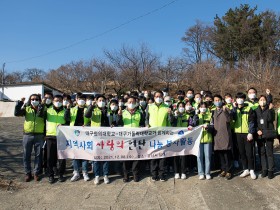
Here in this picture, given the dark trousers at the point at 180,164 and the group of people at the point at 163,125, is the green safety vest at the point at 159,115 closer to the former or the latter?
the group of people at the point at 163,125

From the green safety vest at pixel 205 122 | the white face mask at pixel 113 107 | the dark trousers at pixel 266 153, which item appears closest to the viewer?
the dark trousers at pixel 266 153

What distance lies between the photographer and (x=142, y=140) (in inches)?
266

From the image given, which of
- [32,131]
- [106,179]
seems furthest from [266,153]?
[32,131]

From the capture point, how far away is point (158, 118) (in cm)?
682

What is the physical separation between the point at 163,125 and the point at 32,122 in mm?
2982

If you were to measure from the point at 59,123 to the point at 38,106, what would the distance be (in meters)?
0.61

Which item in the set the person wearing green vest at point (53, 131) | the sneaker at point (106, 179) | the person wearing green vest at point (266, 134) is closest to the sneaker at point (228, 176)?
the person wearing green vest at point (266, 134)

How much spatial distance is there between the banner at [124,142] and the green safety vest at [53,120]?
146 mm

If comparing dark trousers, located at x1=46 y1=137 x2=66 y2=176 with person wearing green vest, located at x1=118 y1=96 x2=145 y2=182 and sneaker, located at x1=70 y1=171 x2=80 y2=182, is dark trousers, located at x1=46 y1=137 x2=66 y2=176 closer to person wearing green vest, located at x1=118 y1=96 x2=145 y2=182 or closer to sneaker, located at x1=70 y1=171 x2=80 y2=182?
sneaker, located at x1=70 y1=171 x2=80 y2=182

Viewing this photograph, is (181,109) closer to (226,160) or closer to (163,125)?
(163,125)

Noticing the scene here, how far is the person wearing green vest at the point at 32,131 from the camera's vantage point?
6512mm

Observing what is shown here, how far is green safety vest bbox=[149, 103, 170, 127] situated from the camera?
22.3 ft

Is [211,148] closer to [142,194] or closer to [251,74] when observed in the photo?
[142,194]

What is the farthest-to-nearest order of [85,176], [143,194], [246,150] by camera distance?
1. [246,150]
2. [85,176]
3. [143,194]
